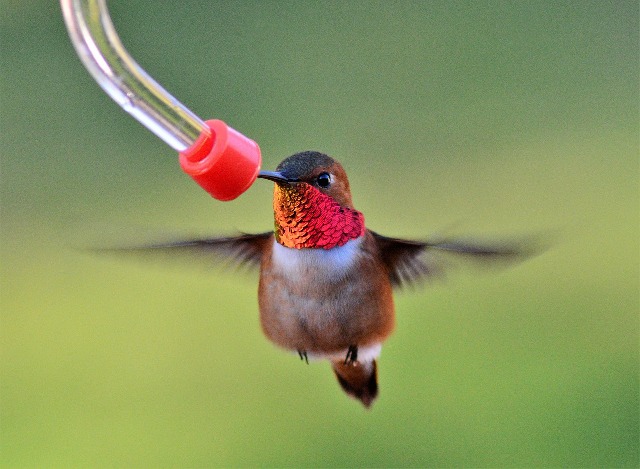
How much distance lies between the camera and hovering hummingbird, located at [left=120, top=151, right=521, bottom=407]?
1.08 metres

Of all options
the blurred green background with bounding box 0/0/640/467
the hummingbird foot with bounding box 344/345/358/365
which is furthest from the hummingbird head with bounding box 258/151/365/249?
the blurred green background with bounding box 0/0/640/467

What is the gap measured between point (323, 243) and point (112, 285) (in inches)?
57.3

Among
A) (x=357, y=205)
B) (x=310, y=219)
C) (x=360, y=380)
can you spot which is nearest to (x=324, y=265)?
(x=310, y=219)

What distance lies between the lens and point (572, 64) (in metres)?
2.69

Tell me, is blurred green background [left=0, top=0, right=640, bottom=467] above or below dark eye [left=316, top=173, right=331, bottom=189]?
above

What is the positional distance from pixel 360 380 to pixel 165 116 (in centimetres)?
83

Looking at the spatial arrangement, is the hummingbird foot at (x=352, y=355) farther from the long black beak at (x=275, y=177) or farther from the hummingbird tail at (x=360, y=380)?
the long black beak at (x=275, y=177)

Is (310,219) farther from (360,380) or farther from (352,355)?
(360,380)

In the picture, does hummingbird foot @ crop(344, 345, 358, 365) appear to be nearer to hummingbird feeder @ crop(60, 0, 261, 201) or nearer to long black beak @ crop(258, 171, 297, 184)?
long black beak @ crop(258, 171, 297, 184)

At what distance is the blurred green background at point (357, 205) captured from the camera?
7.29ft

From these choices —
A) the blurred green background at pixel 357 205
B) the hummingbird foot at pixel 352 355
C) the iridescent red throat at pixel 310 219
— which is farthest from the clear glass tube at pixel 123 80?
the blurred green background at pixel 357 205

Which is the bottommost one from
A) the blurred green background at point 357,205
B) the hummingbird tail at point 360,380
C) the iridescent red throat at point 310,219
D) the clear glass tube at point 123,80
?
the hummingbird tail at point 360,380

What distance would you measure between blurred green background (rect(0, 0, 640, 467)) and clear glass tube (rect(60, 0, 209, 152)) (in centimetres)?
138

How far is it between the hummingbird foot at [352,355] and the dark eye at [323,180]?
270mm
